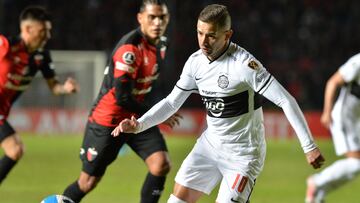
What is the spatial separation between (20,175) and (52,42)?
916 cm

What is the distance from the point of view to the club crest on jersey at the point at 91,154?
7.19 m

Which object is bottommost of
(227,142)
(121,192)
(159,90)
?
(159,90)

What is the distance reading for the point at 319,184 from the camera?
6.83 meters

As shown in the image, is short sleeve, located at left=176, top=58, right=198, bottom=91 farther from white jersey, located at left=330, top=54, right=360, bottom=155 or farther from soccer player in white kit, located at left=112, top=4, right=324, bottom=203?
white jersey, located at left=330, top=54, right=360, bottom=155

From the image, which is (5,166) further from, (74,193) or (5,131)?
(74,193)

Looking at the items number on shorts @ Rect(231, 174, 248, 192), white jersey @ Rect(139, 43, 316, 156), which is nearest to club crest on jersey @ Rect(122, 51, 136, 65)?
white jersey @ Rect(139, 43, 316, 156)

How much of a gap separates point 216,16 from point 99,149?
205 centimetres

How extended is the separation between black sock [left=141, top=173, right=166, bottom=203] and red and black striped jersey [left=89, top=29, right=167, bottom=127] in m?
0.60

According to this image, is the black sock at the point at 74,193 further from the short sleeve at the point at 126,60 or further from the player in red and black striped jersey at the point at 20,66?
the player in red and black striped jersey at the point at 20,66

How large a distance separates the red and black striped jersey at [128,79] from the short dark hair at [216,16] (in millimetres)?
1429

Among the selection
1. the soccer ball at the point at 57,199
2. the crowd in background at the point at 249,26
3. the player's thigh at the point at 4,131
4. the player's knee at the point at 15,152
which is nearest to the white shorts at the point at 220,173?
the soccer ball at the point at 57,199

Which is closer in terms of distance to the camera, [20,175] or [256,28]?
[20,175]

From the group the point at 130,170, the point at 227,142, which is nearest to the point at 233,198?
the point at 227,142

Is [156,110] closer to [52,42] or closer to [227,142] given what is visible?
[227,142]
